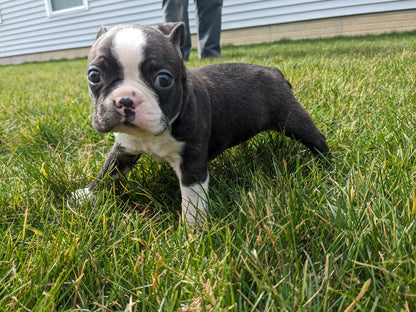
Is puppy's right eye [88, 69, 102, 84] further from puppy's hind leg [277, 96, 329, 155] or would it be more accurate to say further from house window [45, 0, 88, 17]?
house window [45, 0, 88, 17]

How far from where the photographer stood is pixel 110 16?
11977mm

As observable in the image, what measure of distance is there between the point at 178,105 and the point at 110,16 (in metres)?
11.2

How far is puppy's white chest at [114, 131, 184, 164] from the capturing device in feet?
A: 6.43

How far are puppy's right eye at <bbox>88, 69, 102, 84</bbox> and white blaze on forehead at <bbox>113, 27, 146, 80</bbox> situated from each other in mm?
144

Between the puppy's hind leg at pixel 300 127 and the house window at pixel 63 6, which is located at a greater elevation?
the puppy's hind leg at pixel 300 127

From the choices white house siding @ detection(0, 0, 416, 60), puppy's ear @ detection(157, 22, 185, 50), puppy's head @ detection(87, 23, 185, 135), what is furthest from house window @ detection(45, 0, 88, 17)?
puppy's head @ detection(87, 23, 185, 135)

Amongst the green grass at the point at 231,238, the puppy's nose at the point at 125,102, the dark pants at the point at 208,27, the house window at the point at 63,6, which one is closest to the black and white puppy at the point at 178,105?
the puppy's nose at the point at 125,102

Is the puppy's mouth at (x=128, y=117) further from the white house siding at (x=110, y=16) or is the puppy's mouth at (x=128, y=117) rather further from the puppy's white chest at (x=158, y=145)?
the white house siding at (x=110, y=16)

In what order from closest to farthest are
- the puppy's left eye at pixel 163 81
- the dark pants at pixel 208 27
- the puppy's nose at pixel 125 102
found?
the puppy's nose at pixel 125 102 < the puppy's left eye at pixel 163 81 < the dark pants at pixel 208 27

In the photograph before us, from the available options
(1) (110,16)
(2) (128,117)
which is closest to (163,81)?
(2) (128,117)

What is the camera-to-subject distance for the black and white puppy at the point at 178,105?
1.69 m

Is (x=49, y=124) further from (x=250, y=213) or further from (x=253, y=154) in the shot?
(x=250, y=213)

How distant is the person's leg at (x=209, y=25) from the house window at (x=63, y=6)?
686cm

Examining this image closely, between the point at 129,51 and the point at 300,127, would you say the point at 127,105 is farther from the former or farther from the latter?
the point at 300,127
